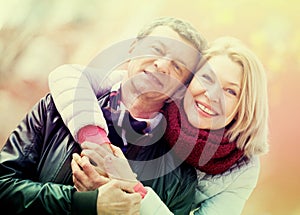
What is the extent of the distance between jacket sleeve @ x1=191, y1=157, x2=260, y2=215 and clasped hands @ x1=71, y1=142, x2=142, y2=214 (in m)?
0.20

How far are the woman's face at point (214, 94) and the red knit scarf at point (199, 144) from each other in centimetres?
2

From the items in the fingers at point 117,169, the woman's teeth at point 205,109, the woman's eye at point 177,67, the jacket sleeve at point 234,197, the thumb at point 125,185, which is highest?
the woman's eye at point 177,67

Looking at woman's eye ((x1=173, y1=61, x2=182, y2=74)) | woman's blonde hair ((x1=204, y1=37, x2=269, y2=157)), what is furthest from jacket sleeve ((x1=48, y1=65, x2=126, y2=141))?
woman's blonde hair ((x1=204, y1=37, x2=269, y2=157))

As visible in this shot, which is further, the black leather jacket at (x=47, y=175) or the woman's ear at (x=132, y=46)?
the woman's ear at (x=132, y=46)

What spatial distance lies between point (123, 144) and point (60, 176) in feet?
0.59

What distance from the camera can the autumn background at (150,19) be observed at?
1.63 m

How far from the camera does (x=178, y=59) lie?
5.11ft

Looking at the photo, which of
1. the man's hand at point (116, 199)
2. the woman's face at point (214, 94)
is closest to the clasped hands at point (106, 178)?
the man's hand at point (116, 199)

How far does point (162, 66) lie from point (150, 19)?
15 cm

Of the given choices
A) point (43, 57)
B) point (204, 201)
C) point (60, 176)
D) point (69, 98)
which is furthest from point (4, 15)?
point (204, 201)

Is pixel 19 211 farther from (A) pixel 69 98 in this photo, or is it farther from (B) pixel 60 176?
(A) pixel 69 98

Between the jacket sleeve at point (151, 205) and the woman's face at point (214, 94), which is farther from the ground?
the woman's face at point (214, 94)

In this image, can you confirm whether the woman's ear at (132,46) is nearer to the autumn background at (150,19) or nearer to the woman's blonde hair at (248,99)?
the autumn background at (150,19)

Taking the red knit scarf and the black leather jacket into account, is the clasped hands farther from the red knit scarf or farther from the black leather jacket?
the red knit scarf
